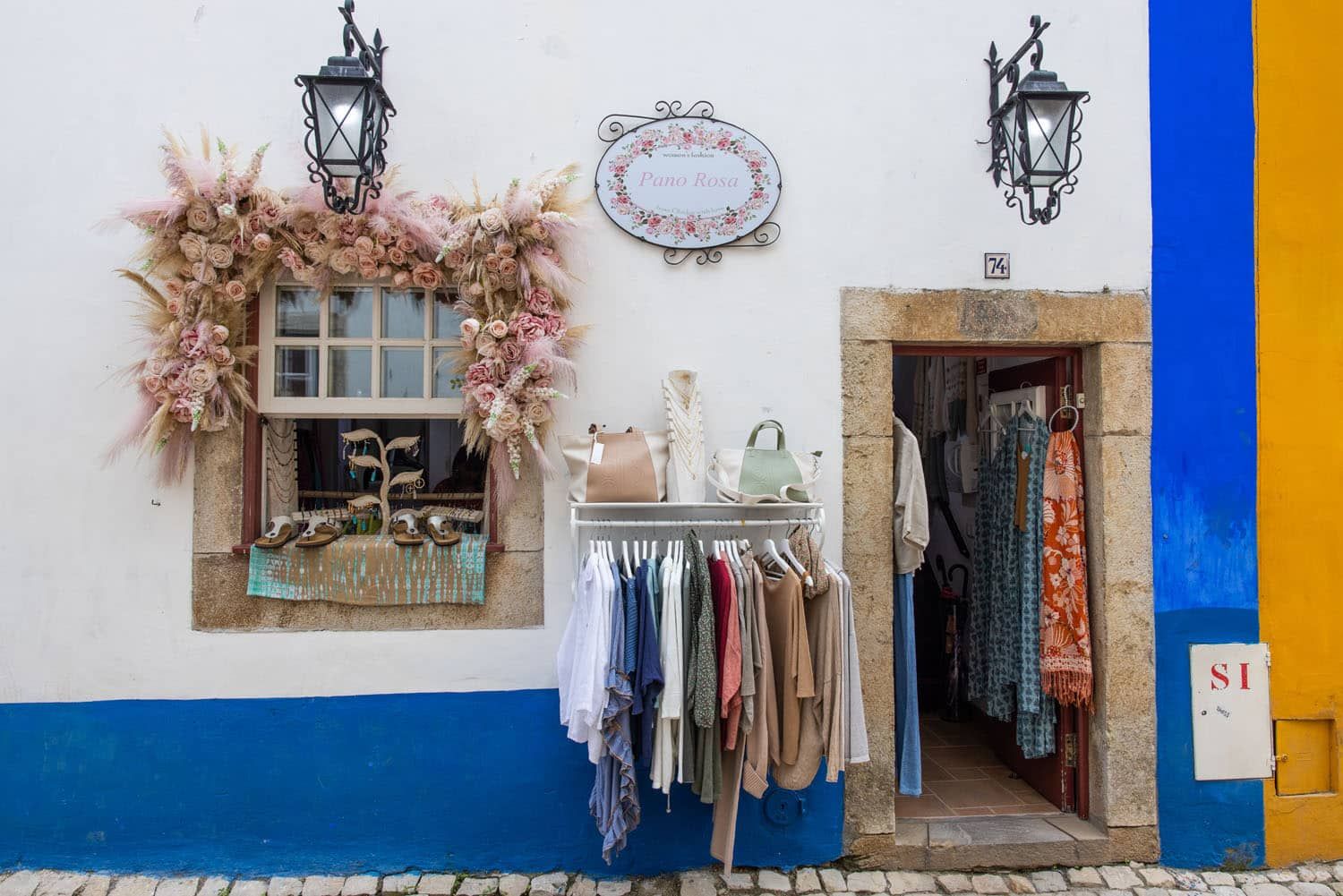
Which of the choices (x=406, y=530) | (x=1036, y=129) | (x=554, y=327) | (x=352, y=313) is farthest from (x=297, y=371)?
(x=1036, y=129)

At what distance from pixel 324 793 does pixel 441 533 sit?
1.21 m

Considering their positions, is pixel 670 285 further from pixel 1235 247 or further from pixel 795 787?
pixel 1235 247

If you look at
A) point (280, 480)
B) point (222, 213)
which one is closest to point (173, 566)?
point (280, 480)

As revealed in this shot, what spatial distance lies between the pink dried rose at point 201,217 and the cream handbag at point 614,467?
66.6 inches

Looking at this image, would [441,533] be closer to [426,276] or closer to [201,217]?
[426,276]

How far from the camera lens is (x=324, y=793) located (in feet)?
12.1

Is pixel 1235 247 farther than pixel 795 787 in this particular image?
Yes

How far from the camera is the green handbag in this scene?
349 centimetres

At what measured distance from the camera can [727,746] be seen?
3326mm

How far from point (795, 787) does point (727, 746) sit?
30 cm

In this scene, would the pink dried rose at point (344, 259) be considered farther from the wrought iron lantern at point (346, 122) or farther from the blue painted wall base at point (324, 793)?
the blue painted wall base at point (324, 793)

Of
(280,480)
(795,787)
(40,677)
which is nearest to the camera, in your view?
(795,787)

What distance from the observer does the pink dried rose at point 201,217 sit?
3543 millimetres

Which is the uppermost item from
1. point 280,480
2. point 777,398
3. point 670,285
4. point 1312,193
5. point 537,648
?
point 1312,193
